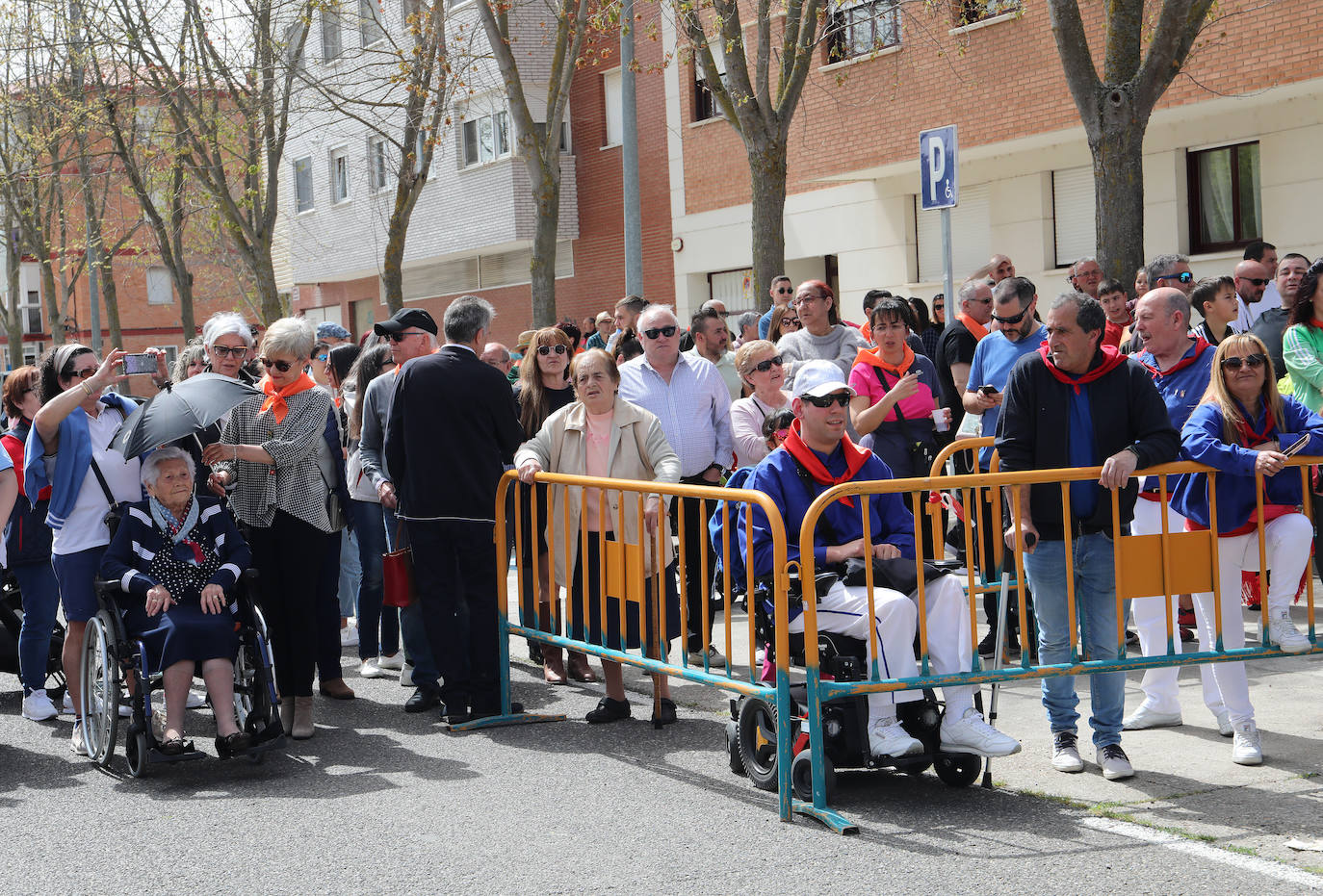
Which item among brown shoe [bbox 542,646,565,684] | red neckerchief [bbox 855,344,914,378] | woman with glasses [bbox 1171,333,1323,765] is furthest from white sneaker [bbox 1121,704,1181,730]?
brown shoe [bbox 542,646,565,684]

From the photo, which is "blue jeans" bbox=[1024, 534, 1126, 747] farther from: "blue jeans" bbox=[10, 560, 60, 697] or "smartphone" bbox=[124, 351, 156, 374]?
"blue jeans" bbox=[10, 560, 60, 697]

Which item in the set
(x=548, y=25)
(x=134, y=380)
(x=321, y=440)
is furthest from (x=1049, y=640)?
(x=548, y=25)

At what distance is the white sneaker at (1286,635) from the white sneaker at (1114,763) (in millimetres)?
762

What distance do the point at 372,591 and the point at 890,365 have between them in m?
3.33

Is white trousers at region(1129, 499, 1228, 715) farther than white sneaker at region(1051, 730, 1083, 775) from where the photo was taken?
Yes

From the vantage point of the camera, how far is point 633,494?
22.6ft

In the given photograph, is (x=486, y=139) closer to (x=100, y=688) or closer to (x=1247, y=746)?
(x=100, y=688)

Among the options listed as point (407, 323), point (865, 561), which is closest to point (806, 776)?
point (865, 561)

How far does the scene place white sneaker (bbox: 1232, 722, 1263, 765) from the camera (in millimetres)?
6168

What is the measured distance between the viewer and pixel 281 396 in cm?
762

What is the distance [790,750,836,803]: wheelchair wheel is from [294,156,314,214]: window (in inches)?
1463

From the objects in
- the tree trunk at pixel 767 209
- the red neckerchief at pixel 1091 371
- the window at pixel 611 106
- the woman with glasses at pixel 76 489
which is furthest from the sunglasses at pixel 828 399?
the window at pixel 611 106

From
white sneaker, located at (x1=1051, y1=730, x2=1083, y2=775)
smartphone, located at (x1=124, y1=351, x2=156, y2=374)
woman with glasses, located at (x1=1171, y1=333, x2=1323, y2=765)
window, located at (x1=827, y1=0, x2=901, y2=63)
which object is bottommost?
white sneaker, located at (x1=1051, y1=730, x2=1083, y2=775)

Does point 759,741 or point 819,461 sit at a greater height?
point 819,461
